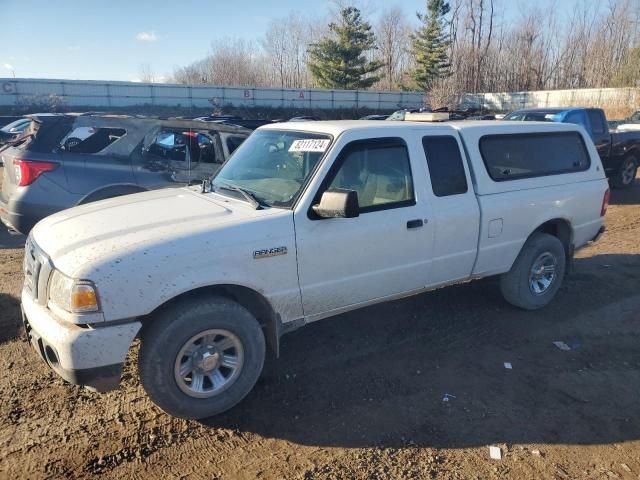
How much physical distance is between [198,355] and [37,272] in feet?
3.86

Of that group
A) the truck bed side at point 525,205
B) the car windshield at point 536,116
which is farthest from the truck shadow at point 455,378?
the car windshield at point 536,116

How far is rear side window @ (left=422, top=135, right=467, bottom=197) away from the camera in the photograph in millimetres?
4090

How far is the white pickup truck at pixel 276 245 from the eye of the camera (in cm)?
290

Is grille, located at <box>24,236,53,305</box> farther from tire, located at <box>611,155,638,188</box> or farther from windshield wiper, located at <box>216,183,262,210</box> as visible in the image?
tire, located at <box>611,155,638,188</box>

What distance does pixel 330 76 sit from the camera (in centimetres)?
5041

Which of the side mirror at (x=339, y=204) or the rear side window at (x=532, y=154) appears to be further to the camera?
the rear side window at (x=532, y=154)

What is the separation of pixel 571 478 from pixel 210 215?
278 cm

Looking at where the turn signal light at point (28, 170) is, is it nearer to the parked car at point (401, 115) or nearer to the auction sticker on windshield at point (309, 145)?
the auction sticker on windshield at point (309, 145)

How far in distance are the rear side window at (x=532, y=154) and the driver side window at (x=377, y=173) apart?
0.96m

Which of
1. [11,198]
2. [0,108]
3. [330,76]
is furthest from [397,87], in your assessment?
[11,198]

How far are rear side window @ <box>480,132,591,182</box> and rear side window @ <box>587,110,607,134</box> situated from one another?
21.9ft

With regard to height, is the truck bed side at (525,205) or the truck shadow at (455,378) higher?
the truck bed side at (525,205)

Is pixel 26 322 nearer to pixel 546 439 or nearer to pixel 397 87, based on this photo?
pixel 546 439

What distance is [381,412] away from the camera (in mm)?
3385
